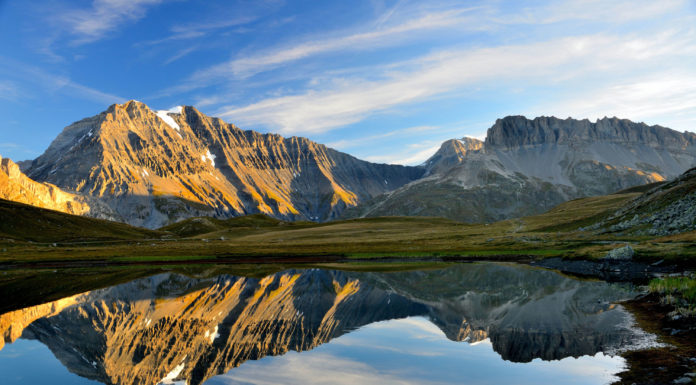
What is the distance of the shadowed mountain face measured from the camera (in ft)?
83.5

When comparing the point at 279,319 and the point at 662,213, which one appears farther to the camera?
the point at 662,213

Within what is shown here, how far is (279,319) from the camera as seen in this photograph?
117 feet

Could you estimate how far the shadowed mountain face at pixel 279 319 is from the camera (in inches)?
1001

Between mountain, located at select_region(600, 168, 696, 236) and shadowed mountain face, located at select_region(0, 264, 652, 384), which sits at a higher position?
mountain, located at select_region(600, 168, 696, 236)

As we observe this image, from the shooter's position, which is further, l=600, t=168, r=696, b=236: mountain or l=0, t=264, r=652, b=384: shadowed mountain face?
l=600, t=168, r=696, b=236: mountain

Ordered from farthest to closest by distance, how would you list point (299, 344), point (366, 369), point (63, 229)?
point (63, 229) < point (299, 344) < point (366, 369)

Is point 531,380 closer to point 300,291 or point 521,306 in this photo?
point 521,306

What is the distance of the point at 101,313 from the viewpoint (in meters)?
39.6

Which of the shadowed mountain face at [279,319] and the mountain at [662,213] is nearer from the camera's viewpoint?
the shadowed mountain face at [279,319]

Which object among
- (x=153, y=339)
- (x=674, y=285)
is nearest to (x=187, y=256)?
(x=153, y=339)

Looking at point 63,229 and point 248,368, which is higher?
point 63,229

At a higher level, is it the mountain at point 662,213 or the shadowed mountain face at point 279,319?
the mountain at point 662,213

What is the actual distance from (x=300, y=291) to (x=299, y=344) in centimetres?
2270

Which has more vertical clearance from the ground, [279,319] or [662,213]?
[662,213]
